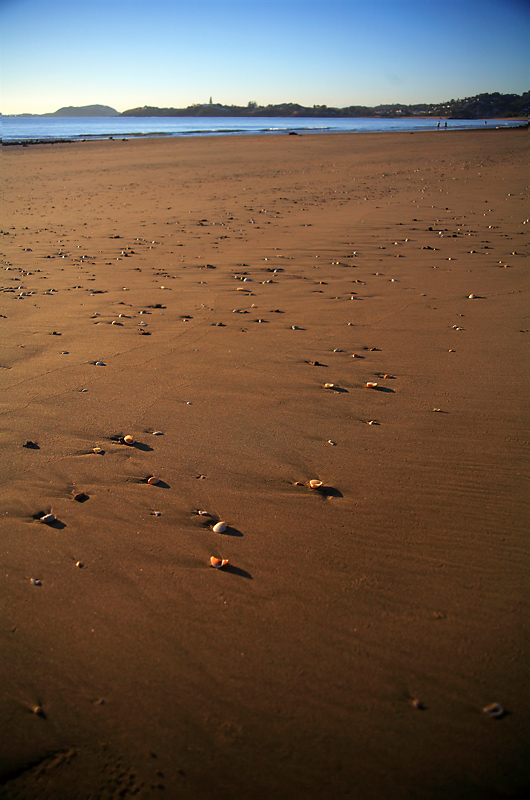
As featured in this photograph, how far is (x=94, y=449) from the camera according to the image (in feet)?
9.66

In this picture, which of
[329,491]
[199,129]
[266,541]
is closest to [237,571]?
[266,541]

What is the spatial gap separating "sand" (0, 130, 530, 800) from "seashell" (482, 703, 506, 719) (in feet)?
0.05

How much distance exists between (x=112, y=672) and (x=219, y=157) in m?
24.7

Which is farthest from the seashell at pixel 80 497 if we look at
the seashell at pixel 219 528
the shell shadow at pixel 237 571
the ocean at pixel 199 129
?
the ocean at pixel 199 129

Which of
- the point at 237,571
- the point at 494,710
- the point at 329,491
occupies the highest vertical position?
the point at 329,491

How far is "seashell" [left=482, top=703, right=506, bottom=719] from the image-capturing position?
5.36 ft

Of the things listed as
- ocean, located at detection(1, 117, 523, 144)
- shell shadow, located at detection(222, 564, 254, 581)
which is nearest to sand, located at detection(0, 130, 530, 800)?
shell shadow, located at detection(222, 564, 254, 581)

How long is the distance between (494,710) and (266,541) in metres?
1.09

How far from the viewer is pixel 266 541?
7.59 ft

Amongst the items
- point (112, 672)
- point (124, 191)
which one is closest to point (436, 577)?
point (112, 672)

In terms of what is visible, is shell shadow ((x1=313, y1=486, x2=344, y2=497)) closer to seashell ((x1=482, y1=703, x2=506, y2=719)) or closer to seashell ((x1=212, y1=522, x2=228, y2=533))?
seashell ((x1=212, y1=522, x2=228, y2=533))

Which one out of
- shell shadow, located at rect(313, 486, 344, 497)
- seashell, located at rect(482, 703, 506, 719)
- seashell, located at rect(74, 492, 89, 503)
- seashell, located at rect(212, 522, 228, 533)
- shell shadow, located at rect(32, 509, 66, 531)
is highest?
seashell, located at rect(74, 492, 89, 503)

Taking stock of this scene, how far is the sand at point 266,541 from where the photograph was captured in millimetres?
1568

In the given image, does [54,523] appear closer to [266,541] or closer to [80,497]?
[80,497]
